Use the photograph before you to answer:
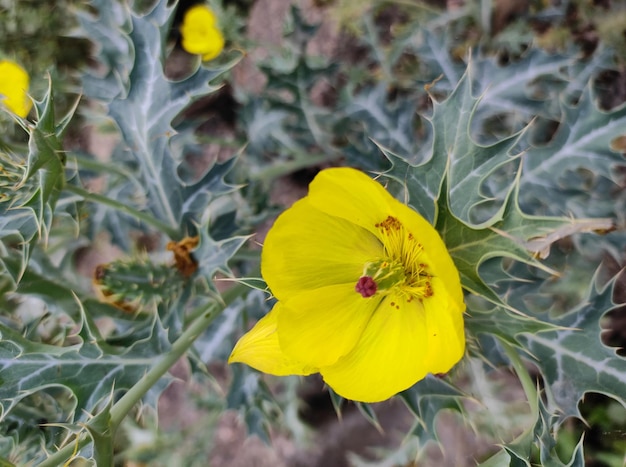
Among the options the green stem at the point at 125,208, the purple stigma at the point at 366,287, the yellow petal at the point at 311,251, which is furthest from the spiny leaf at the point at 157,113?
the purple stigma at the point at 366,287

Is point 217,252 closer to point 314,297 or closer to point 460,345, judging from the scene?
point 314,297

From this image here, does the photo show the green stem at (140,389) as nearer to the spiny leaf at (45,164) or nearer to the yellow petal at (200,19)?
the spiny leaf at (45,164)

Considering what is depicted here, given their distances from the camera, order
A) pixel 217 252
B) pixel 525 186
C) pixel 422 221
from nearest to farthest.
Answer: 1. pixel 422 221
2. pixel 217 252
3. pixel 525 186

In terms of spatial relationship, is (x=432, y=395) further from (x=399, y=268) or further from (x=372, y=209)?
(x=372, y=209)

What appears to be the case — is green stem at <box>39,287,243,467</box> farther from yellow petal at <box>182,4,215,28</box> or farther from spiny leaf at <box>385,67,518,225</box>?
yellow petal at <box>182,4,215,28</box>

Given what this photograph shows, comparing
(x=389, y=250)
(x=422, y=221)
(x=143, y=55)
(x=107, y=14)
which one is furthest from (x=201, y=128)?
(x=422, y=221)

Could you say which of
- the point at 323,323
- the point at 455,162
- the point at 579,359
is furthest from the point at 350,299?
the point at 579,359

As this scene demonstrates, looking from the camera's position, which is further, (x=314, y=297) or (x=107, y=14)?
(x=107, y=14)
